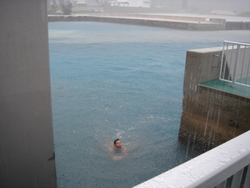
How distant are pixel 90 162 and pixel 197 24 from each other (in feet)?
114

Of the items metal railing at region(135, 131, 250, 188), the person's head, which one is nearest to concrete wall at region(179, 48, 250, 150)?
the person's head

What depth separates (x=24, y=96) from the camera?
342cm

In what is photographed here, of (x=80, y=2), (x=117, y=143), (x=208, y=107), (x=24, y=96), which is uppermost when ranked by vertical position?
(x=80, y=2)

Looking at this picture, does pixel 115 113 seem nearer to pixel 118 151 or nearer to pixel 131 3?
pixel 118 151

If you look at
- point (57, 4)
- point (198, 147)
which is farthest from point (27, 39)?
point (57, 4)

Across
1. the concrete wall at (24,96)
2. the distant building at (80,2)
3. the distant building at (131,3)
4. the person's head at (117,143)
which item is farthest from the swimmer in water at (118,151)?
the distant building at (80,2)

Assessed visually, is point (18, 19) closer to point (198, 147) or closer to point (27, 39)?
point (27, 39)

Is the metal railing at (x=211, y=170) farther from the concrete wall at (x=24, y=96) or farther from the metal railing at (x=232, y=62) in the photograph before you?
the metal railing at (x=232, y=62)

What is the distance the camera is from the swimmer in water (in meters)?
7.57

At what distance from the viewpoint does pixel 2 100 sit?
325 cm

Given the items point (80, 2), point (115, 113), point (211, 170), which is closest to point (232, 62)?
point (115, 113)

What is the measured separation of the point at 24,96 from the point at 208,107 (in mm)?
4767

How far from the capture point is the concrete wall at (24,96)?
313cm

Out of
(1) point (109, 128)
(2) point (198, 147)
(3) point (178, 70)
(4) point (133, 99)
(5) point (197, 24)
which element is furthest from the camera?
(5) point (197, 24)
